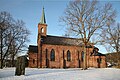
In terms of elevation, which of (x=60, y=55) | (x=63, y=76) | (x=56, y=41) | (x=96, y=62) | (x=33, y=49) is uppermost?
(x=56, y=41)

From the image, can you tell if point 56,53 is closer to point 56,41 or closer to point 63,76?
point 56,41

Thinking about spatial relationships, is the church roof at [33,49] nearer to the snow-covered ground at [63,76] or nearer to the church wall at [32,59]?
the church wall at [32,59]

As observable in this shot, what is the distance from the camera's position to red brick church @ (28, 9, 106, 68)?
160 feet

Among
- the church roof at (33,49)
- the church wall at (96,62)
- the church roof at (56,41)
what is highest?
the church roof at (56,41)

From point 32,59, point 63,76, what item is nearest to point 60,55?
point 32,59

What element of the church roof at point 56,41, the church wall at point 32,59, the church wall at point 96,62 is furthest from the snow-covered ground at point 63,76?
the church wall at point 96,62

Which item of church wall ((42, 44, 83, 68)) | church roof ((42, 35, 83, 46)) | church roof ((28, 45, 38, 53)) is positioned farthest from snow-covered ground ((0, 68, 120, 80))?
church roof ((42, 35, 83, 46))

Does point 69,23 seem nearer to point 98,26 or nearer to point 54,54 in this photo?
point 98,26

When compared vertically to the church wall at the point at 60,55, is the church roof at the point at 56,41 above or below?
above

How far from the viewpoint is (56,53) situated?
51062 millimetres

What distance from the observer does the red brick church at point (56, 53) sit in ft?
160

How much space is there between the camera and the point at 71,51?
5338 centimetres

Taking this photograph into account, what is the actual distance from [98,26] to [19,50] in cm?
2327

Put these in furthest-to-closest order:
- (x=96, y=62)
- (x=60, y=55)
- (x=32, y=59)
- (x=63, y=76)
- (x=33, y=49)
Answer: (x=96, y=62)
(x=60, y=55)
(x=33, y=49)
(x=32, y=59)
(x=63, y=76)
